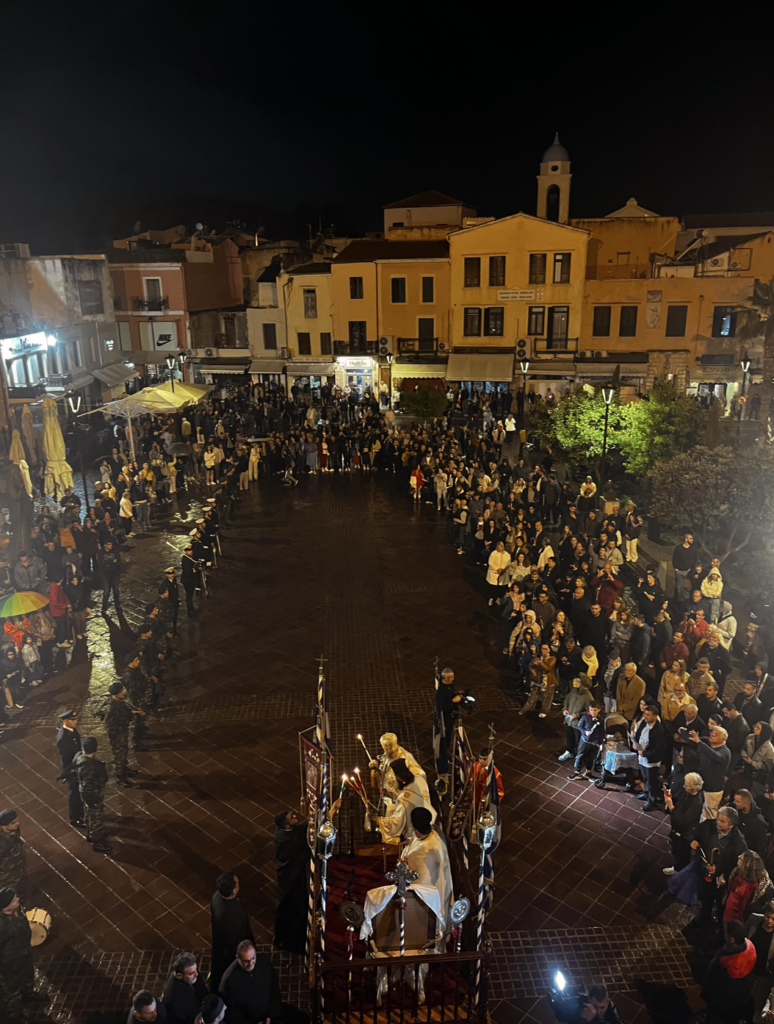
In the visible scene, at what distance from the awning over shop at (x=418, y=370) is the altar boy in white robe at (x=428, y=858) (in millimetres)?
30344

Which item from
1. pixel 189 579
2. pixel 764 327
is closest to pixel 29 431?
pixel 189 579

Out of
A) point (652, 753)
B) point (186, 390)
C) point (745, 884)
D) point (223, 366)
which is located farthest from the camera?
point (223, 366)

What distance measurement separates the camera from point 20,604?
1012cm

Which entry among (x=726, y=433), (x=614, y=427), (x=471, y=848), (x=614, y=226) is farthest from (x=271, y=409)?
(x=471, y=848)

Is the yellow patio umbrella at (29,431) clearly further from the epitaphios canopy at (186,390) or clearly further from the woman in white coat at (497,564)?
the woman in white coat at (497,564)

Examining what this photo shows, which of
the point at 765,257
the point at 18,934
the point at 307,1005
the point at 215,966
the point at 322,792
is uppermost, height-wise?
the point at 765,257

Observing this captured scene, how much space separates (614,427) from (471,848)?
1529 cm

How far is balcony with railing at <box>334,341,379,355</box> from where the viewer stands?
118 feet

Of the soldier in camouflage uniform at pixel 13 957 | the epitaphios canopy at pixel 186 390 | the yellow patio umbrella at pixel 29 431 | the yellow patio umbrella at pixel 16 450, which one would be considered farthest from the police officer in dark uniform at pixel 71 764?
the epitaphios canopy at pixel 186 390

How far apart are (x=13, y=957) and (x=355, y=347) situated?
107 feet

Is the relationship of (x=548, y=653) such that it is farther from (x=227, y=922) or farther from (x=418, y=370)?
(x=418, y=370)

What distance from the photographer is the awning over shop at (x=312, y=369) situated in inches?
1457

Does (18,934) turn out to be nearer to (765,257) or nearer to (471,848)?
(471,848)

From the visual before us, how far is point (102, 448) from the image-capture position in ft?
83.1
